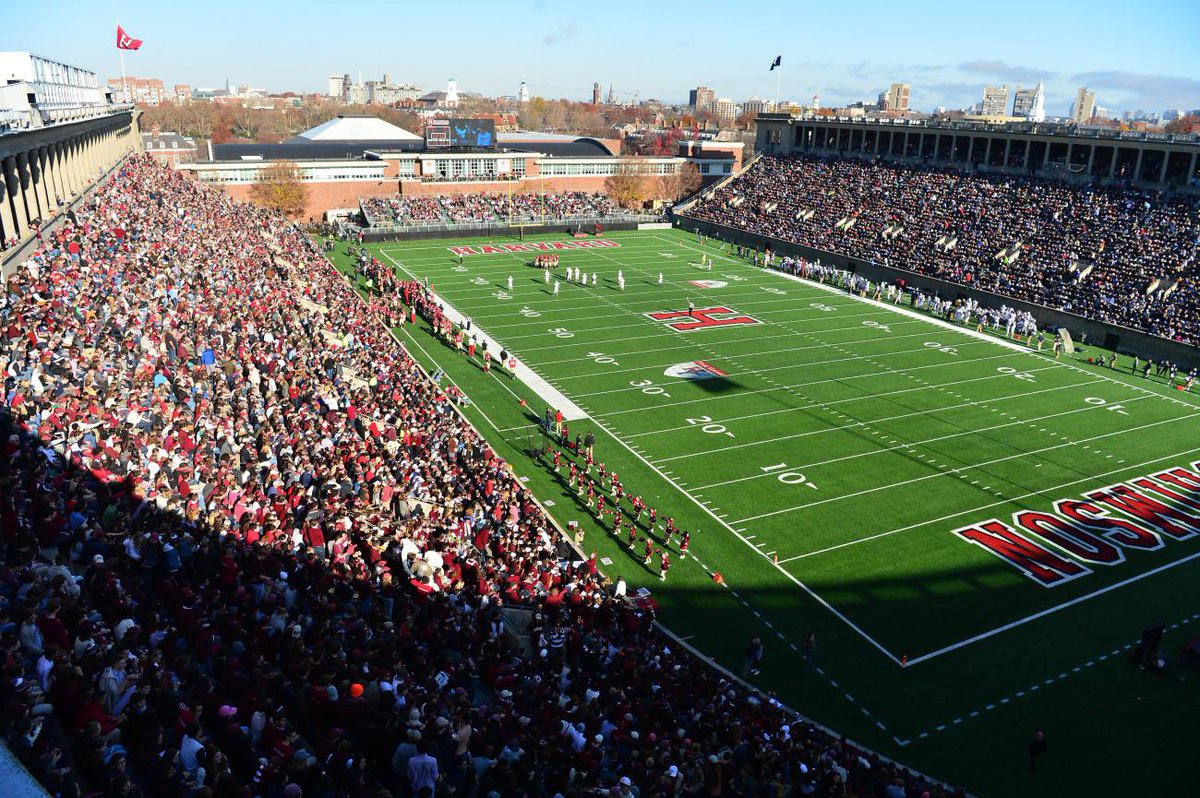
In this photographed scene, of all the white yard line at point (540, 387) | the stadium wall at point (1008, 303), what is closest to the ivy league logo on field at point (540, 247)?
the stadium wall at point (1008, 303)

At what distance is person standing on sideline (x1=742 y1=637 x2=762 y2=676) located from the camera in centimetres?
1611

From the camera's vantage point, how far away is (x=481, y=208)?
68.4 metres

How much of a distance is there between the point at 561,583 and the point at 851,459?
1213 centimetres

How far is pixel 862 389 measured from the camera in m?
31.5

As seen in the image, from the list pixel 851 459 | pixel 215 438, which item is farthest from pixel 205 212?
pixel 851 459

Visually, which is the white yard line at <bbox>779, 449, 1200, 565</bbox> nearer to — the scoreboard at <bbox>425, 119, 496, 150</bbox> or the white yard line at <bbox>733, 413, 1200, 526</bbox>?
the white yard line at <bbox>733, 413, 1200, 526</bbox>

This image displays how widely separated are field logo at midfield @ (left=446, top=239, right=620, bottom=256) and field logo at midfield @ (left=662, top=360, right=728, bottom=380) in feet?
86.5

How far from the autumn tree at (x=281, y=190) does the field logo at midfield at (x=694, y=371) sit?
134ft

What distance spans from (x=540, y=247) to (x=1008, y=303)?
2976cm

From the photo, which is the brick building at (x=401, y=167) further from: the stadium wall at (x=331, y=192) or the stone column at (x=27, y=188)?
the stone column at (x=27, y=188)

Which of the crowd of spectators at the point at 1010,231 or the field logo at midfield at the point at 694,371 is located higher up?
the crowd of spectators at the point at 1010,231

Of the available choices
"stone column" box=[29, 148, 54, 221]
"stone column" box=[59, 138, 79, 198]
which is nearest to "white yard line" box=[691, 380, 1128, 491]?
"stone column" box=[29, 148, 54, 221]

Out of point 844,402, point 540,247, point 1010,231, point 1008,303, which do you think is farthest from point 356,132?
point 844,402

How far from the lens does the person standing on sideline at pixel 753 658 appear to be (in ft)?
52.9
